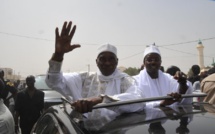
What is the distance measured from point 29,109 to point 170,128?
13.7 ft

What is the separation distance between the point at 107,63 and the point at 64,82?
19.2 inches

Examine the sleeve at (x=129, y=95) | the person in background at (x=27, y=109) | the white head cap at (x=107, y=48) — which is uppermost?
the white head cap at (x=107, y=48)

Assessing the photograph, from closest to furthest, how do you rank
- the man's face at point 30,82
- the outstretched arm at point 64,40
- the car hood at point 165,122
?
1. the car hood at point 165,122
2. the outstretched arm at point 64,40
3. the man's face at point 30,82

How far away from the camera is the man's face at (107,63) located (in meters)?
2.92

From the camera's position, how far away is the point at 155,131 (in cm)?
181

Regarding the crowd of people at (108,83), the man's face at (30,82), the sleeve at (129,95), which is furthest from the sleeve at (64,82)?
the man's face at (30,82)

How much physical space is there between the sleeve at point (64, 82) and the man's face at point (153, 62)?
3.26 ft

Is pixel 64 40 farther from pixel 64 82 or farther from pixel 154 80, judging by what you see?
pixel 154 80

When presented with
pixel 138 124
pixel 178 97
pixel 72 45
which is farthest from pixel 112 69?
pixel 138 124

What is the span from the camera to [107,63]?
9.53 feet

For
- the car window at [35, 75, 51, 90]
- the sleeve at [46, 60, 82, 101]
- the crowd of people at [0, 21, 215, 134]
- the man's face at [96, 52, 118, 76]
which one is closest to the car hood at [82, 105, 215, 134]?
the crowd of people at [0, 21, 215, 134]

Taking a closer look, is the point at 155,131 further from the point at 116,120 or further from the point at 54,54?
the point at 54,54

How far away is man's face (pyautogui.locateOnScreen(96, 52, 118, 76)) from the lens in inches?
115

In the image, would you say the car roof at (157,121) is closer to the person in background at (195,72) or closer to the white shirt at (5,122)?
the white shirt at (5,122)
